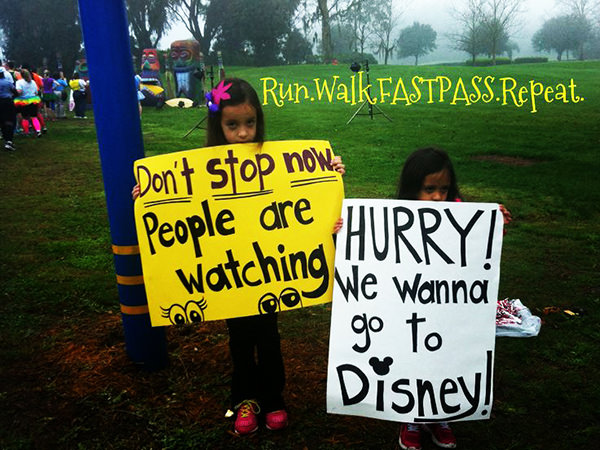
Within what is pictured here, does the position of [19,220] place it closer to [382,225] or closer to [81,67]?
[382,225]

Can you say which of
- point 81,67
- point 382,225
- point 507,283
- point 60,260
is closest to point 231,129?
point 382,225

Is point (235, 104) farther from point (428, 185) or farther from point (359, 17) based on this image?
point (359, 17)

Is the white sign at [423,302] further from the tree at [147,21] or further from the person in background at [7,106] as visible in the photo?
the tree at [147,21]

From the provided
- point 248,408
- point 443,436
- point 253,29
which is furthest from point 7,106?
point 253,29

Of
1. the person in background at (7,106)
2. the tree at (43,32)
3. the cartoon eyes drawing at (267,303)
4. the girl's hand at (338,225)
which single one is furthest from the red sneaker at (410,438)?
the tree at (43,32)

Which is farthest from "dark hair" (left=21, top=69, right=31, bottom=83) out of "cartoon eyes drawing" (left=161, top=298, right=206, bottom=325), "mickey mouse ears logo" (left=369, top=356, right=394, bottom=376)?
"mickey mouse ears logo" (left=369, top=356, right=394, bottom=376)

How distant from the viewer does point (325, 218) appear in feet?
8.63

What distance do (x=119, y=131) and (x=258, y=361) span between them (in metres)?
1.48

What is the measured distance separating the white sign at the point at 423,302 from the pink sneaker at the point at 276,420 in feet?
2.05

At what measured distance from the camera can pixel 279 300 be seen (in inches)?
103

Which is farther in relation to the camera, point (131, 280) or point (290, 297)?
point (131, 280)

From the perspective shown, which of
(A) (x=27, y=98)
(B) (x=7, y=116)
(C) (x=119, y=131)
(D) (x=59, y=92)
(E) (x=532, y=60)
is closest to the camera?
(C) (x=119, y=131)

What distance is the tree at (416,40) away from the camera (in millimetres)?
107312

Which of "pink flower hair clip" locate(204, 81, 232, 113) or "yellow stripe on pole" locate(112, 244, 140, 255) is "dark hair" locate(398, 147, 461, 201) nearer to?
"pink flower hair clip" locate(204, 81, 232, 113)
